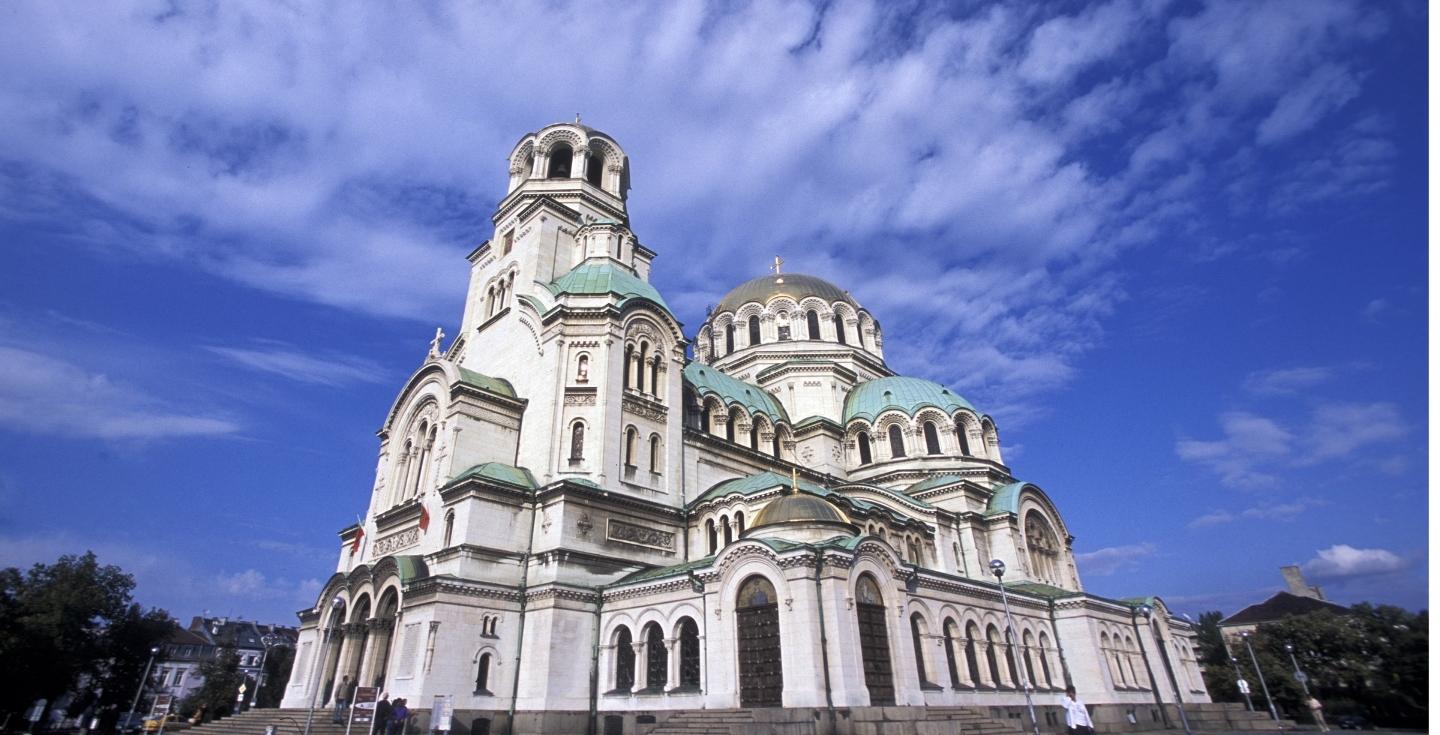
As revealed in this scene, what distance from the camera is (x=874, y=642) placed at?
64.5ft

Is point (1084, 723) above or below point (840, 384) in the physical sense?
below

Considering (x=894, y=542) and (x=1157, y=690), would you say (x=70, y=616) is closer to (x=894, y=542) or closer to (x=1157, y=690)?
(x=894, y=542)

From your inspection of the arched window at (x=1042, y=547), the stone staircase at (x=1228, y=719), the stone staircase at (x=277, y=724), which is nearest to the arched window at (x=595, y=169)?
the stone staircase at (x=277, y=724)

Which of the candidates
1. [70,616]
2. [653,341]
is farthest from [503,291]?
[70,616]

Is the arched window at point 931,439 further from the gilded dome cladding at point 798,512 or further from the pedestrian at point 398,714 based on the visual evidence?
the pedestrian at point 398,714

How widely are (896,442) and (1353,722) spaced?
23.1 metres

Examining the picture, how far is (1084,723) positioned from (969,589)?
1203 centimetres

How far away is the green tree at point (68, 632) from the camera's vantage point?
1241 inches

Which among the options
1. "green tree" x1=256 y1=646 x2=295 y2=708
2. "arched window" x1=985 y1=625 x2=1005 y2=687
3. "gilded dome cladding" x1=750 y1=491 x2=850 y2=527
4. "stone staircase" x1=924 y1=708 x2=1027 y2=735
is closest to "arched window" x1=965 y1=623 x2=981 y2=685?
"arched window" x1=985 y1=625 x2=1005 y2=687

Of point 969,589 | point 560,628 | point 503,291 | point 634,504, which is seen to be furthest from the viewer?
point 503,291

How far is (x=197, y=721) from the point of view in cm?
→ 2964

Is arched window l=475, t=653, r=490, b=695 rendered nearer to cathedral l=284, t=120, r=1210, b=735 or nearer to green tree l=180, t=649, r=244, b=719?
cathedral l=284, t=120, r=1210, b=735

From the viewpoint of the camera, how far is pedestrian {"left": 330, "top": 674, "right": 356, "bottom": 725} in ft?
70.2

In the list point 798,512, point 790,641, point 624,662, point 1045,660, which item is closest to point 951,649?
point 1045,660
